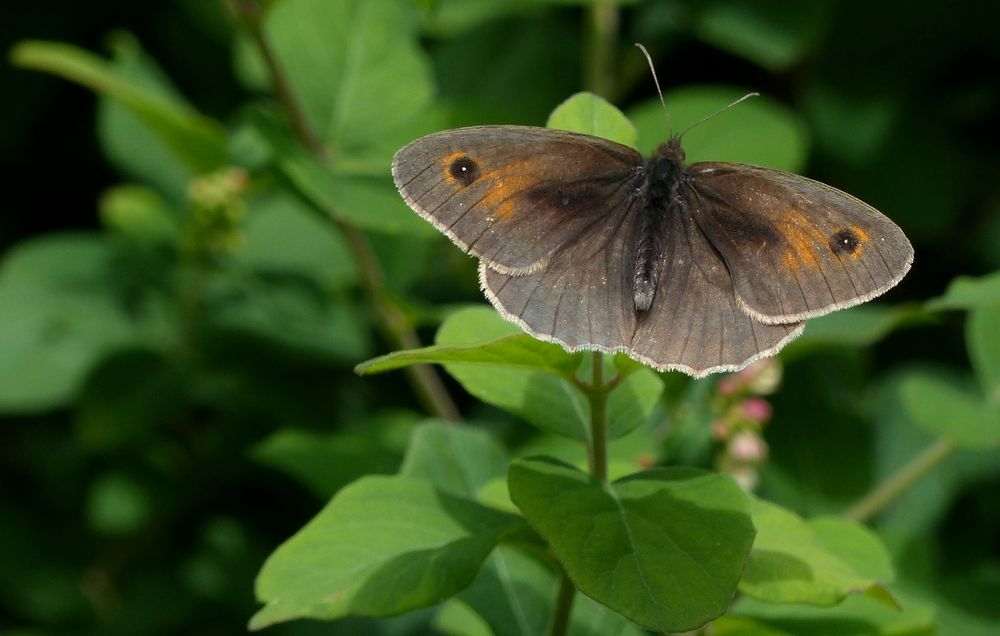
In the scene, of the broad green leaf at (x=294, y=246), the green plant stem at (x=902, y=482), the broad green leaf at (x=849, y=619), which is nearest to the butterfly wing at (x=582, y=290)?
the broad green leaf at (x=849, y=619)

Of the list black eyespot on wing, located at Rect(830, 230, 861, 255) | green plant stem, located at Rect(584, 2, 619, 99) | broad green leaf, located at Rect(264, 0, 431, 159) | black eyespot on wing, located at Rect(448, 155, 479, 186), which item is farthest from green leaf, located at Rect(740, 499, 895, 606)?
green plant stem, located at Rect(584, 2, 619, 99)

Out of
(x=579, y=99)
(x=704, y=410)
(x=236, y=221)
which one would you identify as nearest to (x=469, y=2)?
(x=236, y=221)

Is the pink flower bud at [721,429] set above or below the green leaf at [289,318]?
below

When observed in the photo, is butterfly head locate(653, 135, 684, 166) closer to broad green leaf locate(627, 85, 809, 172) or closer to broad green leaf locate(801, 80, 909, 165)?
broad green leaf locate(627, 85, 809, 172)

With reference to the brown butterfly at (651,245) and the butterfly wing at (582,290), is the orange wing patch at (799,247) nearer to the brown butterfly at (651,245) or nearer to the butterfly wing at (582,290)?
the brown butterfly at (651,245)

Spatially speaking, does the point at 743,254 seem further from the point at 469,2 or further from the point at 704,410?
the point at 469,2

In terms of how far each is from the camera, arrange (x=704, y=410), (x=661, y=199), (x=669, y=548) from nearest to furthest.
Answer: (x=669, y=548)
(x=661, y=199)
(x=704, y=410)

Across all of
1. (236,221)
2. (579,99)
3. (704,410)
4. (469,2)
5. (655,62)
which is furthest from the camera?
(655,62)
